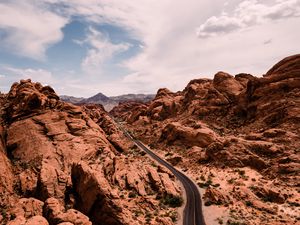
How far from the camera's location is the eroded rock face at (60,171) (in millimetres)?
36156

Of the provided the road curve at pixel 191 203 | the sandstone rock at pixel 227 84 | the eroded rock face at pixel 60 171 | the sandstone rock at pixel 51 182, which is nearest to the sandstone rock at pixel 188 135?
the road curve at pixel 191 203

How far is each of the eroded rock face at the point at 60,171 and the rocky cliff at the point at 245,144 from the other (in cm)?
1348

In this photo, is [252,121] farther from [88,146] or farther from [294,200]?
Result: [88,146]

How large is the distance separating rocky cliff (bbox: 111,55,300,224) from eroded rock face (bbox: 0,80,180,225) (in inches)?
531

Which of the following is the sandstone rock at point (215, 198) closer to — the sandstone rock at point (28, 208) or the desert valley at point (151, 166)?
the desert valley at point (151, 166)

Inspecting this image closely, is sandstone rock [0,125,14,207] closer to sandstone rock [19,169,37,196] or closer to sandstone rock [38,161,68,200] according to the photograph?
sandstone rock [19,169,37,196]

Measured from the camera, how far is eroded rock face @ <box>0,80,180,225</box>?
36.2 m

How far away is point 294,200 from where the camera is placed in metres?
52.6

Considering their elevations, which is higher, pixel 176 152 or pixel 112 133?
pixel 112 133

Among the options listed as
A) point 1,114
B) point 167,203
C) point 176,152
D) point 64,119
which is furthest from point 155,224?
point 176,152

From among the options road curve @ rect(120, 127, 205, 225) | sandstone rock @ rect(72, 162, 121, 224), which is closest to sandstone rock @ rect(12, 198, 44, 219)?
sandstone rock @ rect(72, 162, 121, 224)

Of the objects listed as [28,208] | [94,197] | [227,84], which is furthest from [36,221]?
[227,84]

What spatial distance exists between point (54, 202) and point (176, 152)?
203 feet

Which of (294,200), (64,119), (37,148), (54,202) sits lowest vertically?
(294,200)
